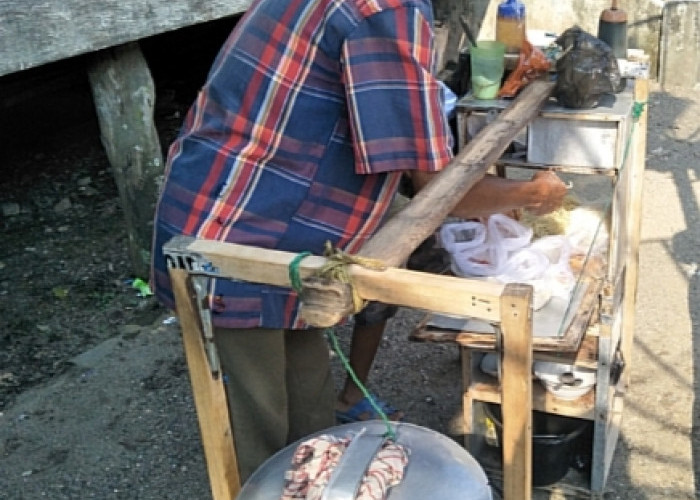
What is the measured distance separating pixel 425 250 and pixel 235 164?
1108mm

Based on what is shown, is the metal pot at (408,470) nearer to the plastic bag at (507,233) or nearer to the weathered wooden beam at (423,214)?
the weathered wooden beam at (423,214)

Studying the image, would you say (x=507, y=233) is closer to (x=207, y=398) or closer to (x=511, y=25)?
(x=511, y=25)

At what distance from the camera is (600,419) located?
306 centimetres

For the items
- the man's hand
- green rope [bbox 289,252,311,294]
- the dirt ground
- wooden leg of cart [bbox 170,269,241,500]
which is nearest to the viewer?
green rope [bbox 289,252,311,294]

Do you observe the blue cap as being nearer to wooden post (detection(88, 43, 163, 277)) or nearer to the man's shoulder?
the man's shoulder

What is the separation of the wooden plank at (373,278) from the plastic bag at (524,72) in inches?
63.0

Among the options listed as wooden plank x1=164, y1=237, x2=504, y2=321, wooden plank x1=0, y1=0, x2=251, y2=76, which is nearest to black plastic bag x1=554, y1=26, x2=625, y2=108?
wooden plank x1=164, y1=237, x2=504, y2=321

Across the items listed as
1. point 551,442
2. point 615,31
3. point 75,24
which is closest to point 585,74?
point 615,31

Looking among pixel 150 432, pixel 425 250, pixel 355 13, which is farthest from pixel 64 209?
pixel 355 13

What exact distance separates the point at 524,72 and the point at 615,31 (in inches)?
29.8

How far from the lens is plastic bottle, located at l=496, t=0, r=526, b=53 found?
320 cm

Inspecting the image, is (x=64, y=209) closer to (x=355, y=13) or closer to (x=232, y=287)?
(x=232, y=287)

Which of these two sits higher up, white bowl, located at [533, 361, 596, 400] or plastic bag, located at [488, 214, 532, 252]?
plastic bag, located at [488, 214, 532, 252]

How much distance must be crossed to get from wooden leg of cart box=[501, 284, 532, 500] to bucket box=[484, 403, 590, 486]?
4.55 feet
